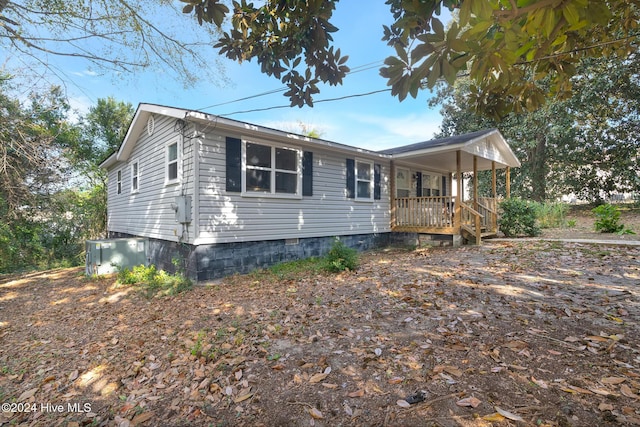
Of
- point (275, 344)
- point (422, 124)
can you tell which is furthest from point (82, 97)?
point (422, 124)

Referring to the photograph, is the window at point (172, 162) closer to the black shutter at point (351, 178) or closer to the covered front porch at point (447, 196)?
the black shutter at point (351, 178)

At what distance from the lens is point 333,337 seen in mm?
3186

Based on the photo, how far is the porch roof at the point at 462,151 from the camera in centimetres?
900

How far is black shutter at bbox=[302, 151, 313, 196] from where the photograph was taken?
794cm

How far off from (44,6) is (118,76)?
1.44 meters

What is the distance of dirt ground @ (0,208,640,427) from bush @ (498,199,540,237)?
15.0 ft

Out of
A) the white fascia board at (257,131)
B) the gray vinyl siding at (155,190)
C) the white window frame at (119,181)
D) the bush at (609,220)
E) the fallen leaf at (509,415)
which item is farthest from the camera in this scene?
the white window frame at (119,181)

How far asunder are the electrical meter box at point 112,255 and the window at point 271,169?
4.24m

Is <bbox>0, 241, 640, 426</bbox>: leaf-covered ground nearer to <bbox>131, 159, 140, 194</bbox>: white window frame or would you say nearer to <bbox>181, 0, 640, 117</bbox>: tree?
<bbox>181, 0, 640, 117</bbox>: tree

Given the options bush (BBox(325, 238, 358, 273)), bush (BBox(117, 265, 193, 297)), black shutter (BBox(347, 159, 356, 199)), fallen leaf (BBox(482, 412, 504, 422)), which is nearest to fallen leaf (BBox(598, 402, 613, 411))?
fallen leaf (BBox(482, 412, 504, 422))

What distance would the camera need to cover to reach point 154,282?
627cm

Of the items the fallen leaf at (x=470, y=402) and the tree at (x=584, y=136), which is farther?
the tree at (x=584, y=136)

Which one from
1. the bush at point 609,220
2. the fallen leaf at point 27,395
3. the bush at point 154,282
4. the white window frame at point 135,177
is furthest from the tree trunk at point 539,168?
the fallen leaf at point 27,395

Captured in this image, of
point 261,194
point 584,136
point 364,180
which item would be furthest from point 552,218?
point 261,194
